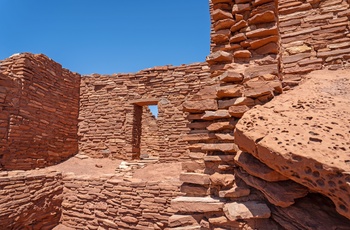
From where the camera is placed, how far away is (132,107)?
32.0 ft

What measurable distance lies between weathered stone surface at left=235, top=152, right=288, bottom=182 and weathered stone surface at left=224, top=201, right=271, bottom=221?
0.22 m

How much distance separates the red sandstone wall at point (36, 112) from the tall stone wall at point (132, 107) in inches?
27.0

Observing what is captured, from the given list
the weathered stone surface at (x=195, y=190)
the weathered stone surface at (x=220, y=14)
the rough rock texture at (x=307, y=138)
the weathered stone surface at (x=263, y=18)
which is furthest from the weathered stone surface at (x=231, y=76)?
the weathered stone surface at (x=195, y=190)

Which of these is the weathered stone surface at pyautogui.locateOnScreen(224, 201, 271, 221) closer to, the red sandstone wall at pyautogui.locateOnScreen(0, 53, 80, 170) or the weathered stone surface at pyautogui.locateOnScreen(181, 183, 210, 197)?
the weathered stone surface at pyautogui.locateOnScreen(181, 183, 210, 197)

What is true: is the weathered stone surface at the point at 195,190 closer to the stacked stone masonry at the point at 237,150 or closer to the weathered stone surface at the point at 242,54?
the stacked stone masonry at the point at 237,150

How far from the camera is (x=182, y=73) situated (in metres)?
9.16

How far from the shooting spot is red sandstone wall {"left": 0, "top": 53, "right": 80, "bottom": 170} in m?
7.50

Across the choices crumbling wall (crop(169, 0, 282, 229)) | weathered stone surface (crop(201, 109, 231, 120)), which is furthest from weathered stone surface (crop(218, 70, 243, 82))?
weathered stone surface (crop(201, 109, 231, 120))

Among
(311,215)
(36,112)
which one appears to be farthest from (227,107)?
(36,112)

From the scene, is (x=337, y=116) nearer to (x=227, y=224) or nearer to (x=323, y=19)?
(x=227, y=224)

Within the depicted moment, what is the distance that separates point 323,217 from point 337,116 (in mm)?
718

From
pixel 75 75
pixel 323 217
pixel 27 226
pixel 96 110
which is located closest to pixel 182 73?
pixel 96 110

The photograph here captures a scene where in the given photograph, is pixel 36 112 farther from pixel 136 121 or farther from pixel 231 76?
pixel 231 76

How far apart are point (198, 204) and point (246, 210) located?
461 mm
